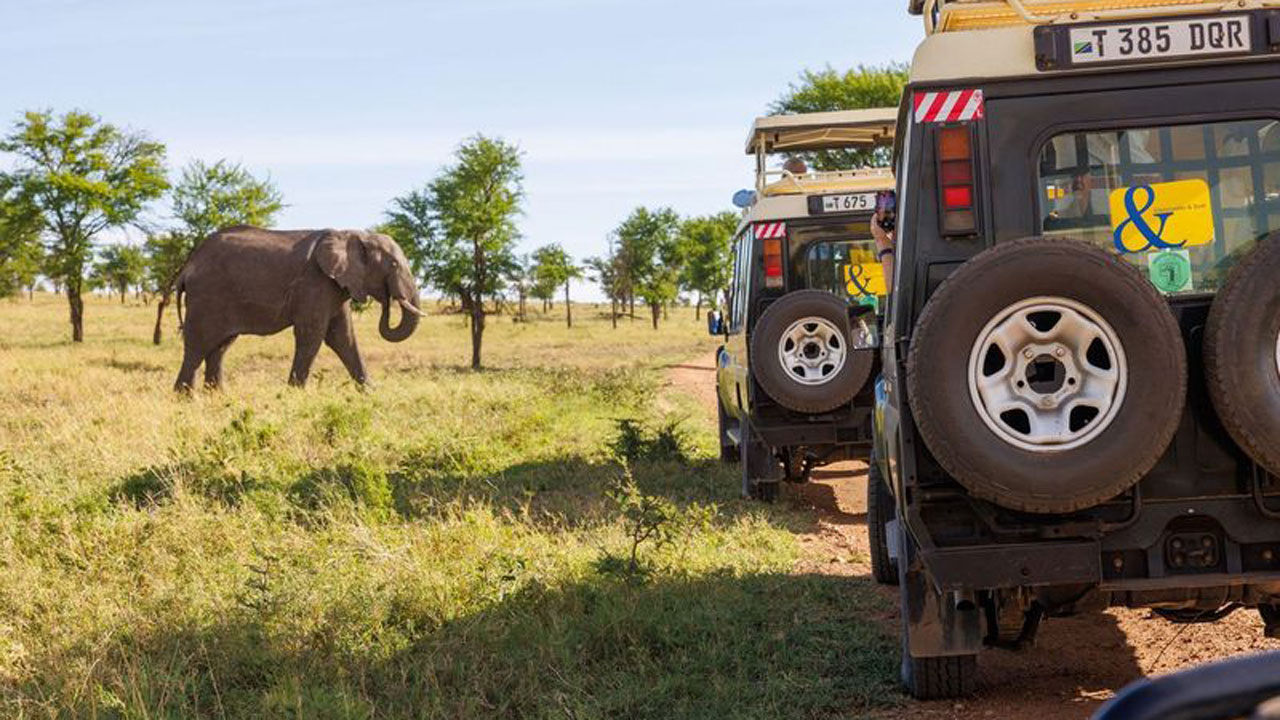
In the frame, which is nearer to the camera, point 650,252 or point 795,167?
point 795,167

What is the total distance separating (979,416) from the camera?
407cm

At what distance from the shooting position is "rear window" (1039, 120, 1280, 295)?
454 cm

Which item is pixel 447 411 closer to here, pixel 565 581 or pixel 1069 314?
pixel 565 581

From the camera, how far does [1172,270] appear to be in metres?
4.51

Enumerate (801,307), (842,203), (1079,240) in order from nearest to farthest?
(1079,240) → (801,307) → (842,203)

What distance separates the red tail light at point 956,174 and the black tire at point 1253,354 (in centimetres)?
91

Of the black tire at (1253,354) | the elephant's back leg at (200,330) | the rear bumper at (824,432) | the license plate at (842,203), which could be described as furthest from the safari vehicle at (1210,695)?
the elephant's back leg at (200,330)

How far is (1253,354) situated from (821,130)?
762 centimetres

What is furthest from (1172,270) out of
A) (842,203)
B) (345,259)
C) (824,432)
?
(345,259)

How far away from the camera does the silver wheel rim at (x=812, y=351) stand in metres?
9.00

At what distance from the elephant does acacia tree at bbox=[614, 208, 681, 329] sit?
→ 4525 cm

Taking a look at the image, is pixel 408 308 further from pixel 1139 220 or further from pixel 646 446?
pixel 1139 220

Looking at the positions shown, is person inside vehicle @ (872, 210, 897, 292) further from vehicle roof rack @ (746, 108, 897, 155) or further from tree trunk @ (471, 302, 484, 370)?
tree trunk @ (471, 302, 484, 370)

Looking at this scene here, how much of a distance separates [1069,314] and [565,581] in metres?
3.73
